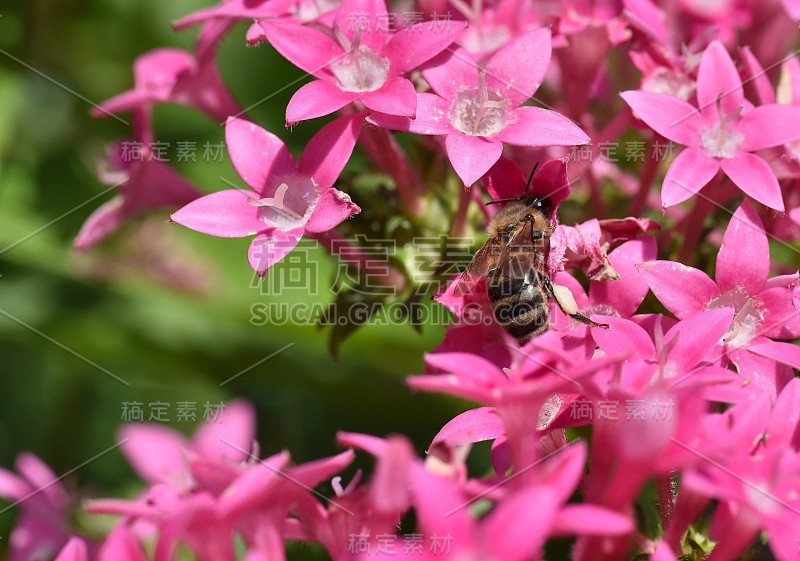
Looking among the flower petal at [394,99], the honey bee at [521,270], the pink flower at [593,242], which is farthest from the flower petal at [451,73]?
the pink flower at [593,242]

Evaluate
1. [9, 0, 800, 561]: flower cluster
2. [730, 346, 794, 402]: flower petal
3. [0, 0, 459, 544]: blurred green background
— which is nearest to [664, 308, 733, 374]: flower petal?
[9, 0, 800, 561]: flower cluster

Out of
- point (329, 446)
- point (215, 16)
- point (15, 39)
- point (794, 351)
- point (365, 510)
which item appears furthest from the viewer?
point (15, 39)

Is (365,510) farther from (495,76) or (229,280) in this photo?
(229,280)

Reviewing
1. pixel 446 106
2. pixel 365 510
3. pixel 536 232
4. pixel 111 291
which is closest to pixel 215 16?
pixel 446 106

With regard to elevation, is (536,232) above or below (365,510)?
above

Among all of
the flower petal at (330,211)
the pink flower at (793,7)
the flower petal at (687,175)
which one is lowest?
the flower petal at (330,211)

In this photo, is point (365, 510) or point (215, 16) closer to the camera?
point (365, 510)

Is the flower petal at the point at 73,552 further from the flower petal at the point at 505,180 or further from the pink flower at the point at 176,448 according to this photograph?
the flower petal at the point at 505,180

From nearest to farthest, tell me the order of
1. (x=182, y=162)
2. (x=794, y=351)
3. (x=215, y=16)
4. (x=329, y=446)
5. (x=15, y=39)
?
1. (x=794, y=351)
2. (x=215, y=16)
3. (x=329, y=446)
4. (x=15, y=39)
5. (x=182, y=162)
